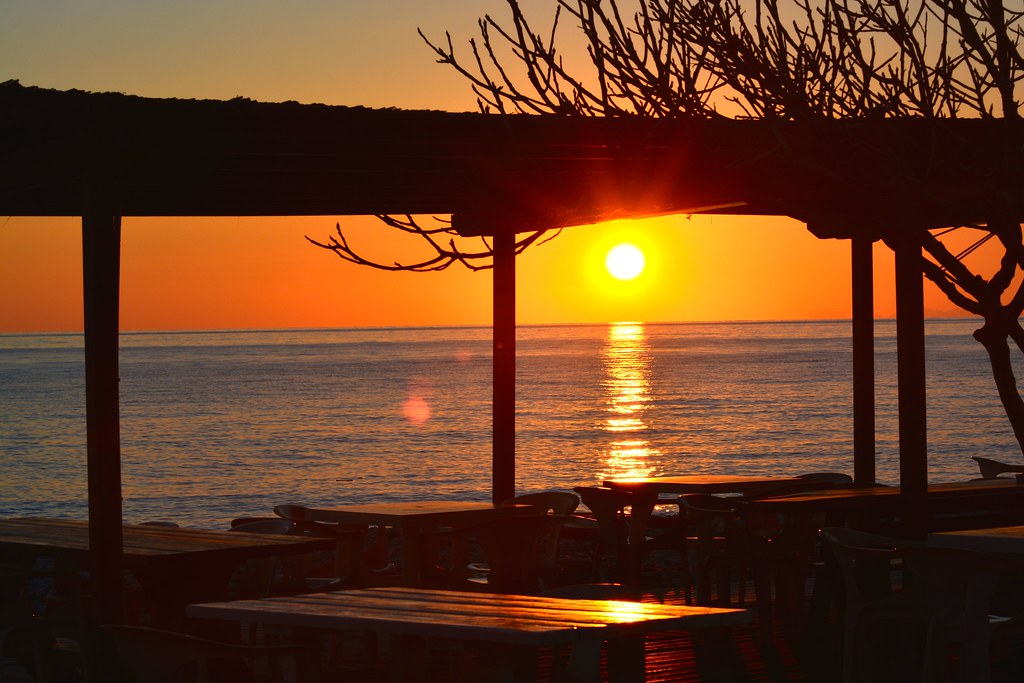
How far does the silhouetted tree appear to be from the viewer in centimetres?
373

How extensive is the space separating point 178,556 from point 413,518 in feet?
A: 4.93

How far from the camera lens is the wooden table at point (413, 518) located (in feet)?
→ 21.2

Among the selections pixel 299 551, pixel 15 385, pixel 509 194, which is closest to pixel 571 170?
pixel 509 194

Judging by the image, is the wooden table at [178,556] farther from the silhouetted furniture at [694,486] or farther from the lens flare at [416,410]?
the lens flare at [416,410]

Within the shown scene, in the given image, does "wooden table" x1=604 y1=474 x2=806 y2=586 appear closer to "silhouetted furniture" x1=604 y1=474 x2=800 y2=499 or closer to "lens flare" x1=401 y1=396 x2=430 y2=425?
"silhouetted furniture" x1=604 y1=474 x2=800 y2=499

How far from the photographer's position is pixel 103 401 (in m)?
5.30

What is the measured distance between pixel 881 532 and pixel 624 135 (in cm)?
379

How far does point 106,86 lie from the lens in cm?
504

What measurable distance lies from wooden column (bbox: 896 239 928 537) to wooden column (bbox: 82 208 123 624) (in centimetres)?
378

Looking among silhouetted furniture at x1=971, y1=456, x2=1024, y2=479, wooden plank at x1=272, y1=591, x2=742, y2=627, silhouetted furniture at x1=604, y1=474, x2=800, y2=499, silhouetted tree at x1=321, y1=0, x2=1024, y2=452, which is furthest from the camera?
silhouetted furniture at x1=971, y1=456, x2=1024, y2=479

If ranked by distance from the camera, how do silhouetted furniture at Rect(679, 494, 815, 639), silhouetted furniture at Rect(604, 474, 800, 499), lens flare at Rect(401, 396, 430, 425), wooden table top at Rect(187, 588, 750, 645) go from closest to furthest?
1. wooden table top at Rect(187, 588, 750, 645)
2. silhouetted furniture at Rect(679, 494, 815, 639)
3. silhouetted furniture at Rect(604, 474, 800, 499)
4. lens flare at Rect(401, 396, 430, 425)

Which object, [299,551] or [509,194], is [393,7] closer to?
[509,194]

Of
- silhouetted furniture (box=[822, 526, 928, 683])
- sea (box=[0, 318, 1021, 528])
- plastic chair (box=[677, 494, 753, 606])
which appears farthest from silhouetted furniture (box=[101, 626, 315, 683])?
sea (box=[0, 318, 1021, 528])

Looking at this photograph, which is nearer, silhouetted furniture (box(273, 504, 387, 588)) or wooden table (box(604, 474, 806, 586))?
silhouetted furniture (box(273, 504, 387, 588))
